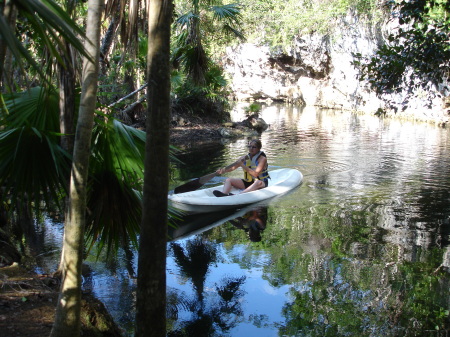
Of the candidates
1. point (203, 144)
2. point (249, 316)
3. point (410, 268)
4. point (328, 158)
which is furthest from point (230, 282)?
point (203, 144)

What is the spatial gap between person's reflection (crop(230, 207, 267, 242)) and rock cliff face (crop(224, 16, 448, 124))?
66.9ft

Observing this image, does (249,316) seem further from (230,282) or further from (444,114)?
(444,114)

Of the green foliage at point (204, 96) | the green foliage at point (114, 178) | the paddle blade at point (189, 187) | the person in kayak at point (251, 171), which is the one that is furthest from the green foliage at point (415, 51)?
the green foliage at point (204, 96)

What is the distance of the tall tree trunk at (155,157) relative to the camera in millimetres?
3189

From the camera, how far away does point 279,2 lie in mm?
37594

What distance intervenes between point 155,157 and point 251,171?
7.51 metres

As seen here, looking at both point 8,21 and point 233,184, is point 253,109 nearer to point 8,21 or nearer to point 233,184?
point 233,184

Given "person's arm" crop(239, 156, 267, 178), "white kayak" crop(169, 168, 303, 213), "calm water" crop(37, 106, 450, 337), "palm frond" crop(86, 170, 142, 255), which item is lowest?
"calm water" crop(37, 106, 450, 337)

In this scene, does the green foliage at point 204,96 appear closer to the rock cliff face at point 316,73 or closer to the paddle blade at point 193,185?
the rock cliff face at point 316,73

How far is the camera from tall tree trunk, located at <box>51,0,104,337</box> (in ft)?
10.4

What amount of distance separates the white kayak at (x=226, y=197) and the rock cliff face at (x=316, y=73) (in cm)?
1853

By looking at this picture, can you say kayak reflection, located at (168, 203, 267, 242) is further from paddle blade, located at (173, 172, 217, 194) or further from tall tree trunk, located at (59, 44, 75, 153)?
tall tree trunk, located at (59, 44, 75, 153)

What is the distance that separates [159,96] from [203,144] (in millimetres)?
15822

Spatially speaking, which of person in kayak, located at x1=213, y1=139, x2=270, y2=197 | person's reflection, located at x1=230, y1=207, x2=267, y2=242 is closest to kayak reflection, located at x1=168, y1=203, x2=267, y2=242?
person's reflection, located at x1=230, y1=207, x2=267, y2=242
